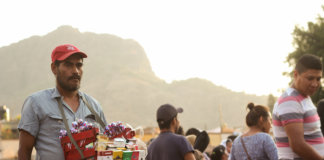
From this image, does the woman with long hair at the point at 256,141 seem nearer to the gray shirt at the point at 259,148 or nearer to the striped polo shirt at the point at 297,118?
the gray shirt at the point at 259,148

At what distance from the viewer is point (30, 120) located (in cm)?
309

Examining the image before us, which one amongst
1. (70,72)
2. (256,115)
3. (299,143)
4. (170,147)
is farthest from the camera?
(256,115)

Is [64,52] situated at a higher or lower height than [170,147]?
higher

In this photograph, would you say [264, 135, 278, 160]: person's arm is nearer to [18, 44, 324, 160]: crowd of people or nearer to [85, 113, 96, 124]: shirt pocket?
[18, 44, 324, 160]: crowd of people

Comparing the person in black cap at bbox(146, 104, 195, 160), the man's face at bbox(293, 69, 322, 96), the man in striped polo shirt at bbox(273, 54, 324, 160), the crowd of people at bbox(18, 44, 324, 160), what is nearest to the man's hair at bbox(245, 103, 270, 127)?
the crowd of people at bbox(18, 44, 324, 160)

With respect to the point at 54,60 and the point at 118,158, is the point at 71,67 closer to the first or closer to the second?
the point at 54,60

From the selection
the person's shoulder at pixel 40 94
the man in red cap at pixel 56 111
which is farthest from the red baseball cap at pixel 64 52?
the person's shoulder at pixel 40 94

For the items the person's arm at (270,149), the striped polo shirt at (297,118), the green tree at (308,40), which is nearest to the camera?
the striped polo shirt at (297,118)

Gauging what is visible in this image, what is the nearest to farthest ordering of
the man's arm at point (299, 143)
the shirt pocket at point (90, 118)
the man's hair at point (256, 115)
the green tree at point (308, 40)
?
1. the shirt pocket at point (90, 118)
2. the man's arm at point (299, 143)
3. the man's hair at point (256, 115)
4. the green tree at point (308, 40)

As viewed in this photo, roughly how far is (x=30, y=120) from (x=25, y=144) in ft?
0.60

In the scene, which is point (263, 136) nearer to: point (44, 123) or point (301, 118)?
point (301, 118)

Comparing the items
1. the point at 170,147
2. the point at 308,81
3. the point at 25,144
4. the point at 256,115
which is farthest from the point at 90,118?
the point at 256,115

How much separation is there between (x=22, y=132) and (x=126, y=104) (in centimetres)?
19371

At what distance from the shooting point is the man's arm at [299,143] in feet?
12.0
